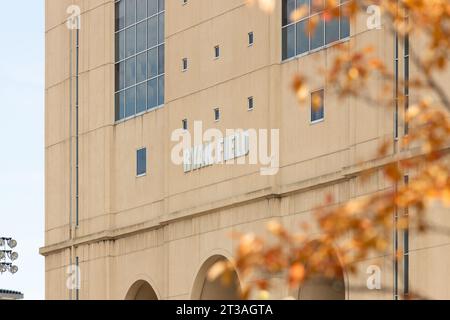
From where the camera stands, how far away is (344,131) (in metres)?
51.4

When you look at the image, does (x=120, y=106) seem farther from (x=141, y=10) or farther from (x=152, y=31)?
(x=141, y=10)

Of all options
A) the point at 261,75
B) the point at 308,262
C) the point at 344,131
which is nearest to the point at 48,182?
the point at 261,75

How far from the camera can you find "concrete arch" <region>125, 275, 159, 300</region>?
208ft

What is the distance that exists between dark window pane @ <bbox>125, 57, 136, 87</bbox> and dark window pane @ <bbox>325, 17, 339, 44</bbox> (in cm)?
1378

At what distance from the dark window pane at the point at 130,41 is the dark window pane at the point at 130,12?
34 cm

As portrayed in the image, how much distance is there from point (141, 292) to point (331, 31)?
1695 centimetres

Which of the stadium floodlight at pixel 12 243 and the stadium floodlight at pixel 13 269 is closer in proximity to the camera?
the stadium floodlight at pixel 13 269

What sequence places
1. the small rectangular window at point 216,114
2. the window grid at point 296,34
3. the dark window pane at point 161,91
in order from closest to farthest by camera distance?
the window grid at point 296,34 < the small rectangular window at point 216,114 < the dark window pane at point 161,91

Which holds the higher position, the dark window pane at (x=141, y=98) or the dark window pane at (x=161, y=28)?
the dark window pane at (x=161, y=28)

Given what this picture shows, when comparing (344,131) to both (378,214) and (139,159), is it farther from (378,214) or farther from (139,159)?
(378,214)

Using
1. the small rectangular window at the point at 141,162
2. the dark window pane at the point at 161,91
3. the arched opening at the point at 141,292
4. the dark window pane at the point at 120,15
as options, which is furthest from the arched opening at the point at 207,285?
the dark window pane at the point at 120,15

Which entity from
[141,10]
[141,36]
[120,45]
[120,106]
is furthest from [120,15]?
[120,106]

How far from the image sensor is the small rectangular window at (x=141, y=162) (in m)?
63.4

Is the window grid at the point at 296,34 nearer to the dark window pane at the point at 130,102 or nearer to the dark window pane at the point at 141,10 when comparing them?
the dark window pane at the point at 141,10
